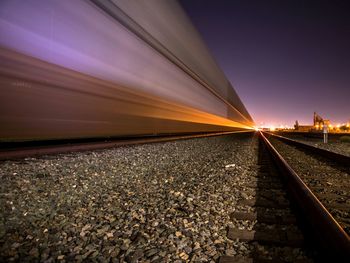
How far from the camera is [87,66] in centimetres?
440

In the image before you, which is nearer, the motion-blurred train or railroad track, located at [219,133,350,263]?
railroad track, located at [219,133,350,263]

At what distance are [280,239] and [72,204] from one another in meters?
2.02

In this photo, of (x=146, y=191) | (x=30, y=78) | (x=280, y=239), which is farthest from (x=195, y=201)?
(x=30, y=78)

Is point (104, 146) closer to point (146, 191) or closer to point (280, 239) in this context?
point (146, 191)

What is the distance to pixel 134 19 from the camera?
16.6ft

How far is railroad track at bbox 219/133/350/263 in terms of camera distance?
5.73 ft

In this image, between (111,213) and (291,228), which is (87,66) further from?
(291,228)

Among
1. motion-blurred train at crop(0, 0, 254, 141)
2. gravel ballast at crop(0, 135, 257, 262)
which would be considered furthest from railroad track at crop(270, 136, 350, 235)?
motion-blurred train at crop(0, 0, 254, 141)

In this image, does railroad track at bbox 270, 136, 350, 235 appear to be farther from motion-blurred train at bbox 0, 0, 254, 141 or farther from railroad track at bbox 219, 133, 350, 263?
motion-blurred train at bbox 0, 0, 254, 141

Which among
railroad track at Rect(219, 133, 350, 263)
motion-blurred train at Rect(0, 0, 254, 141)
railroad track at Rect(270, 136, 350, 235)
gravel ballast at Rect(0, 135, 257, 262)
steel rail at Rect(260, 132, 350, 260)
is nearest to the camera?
steel rail at Rect(260, 132, 350, 260)

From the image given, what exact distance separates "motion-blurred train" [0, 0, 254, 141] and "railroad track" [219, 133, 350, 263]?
294cm

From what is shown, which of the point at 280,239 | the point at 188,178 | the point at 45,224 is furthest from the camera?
the point at 188,178

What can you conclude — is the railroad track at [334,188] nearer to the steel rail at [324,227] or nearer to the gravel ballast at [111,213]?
the steel rail at [324,227]

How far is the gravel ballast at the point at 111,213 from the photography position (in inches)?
73.9
